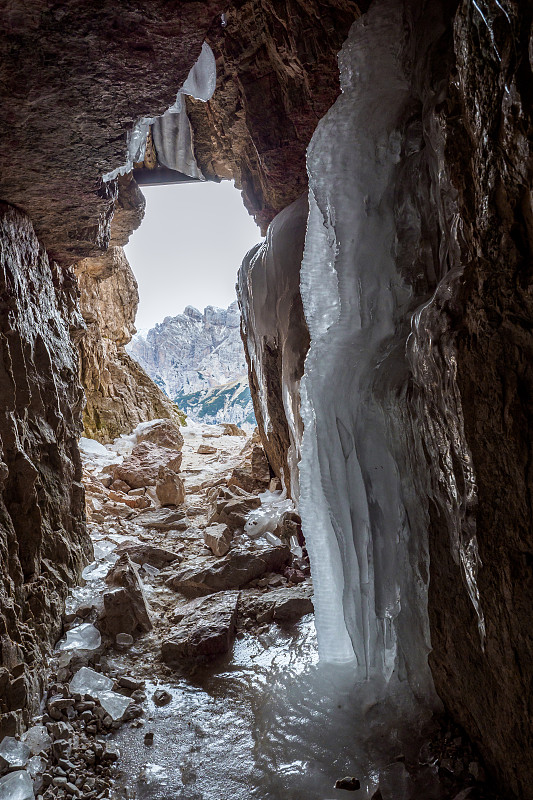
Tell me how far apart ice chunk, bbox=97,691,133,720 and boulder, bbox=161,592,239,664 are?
0.33 metres

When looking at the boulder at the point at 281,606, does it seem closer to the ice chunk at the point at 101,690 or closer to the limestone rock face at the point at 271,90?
the ice chunk at the point at 101,690

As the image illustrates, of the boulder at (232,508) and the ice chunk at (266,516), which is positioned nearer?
the ice chunk at (266,516)

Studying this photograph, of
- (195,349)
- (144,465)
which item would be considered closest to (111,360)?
(144,465)

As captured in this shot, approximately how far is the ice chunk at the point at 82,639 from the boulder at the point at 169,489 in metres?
2.28

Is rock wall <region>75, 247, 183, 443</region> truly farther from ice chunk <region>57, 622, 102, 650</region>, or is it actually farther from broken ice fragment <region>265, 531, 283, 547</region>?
ice chunk <region>57, 622, 102, 650</region>

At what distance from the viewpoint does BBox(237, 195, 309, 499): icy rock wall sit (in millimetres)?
3146

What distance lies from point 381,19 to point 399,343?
46.7 inches

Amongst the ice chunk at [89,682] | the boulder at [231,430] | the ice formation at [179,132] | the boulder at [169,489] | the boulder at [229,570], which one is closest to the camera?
the ice chunk at [89,682]

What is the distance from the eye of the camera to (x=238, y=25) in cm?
235

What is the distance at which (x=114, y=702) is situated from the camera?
2064mm

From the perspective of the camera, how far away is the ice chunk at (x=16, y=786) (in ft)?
5.06

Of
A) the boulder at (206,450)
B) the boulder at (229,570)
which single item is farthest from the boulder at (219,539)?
the boulder at (206,450)

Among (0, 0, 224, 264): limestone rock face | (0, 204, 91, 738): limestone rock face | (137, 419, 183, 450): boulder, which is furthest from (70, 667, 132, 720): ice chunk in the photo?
(137, 419, 183, 450): boulder

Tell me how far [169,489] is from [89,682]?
271 cm
